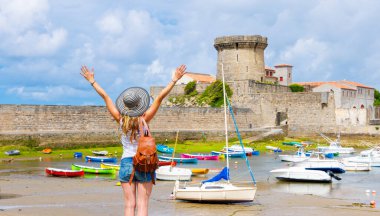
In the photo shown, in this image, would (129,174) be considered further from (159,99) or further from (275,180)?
(275,180)

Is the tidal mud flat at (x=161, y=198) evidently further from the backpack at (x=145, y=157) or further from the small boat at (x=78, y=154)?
the small boat at (x=78, y=154)

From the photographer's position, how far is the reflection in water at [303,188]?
18.5 meters

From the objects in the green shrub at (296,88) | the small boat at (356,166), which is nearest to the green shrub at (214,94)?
the green shrub at (296,88)

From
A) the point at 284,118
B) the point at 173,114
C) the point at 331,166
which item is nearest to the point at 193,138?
the point at 173,114

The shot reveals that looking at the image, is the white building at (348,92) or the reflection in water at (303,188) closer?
the reflection in water at (303,188)

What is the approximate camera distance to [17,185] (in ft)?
61.1

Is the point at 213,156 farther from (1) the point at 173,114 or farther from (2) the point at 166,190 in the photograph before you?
(2) the point at 166,190

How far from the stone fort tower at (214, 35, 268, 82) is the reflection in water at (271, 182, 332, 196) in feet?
119

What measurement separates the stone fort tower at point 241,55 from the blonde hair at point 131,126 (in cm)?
5076

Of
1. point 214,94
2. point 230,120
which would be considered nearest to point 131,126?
point 230,120

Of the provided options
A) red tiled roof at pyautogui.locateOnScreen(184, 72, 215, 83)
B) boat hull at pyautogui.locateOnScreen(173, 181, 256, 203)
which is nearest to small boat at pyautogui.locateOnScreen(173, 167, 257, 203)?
boat hull at pyautogui.locateOnScreen(173, 181, 256, 203)

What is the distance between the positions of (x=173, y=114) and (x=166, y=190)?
24854 millimetres

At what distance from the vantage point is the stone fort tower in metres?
56.5

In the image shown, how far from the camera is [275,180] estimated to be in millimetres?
21953
